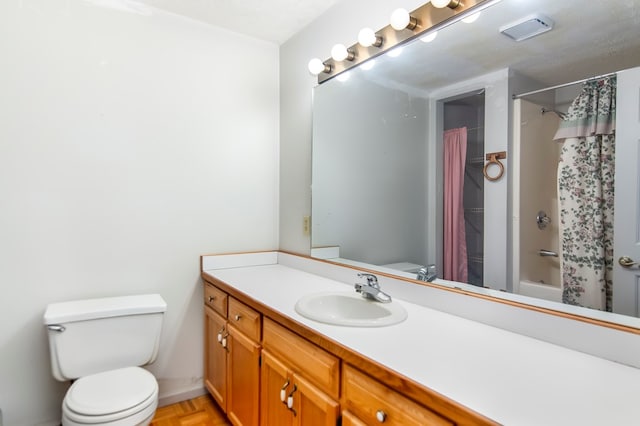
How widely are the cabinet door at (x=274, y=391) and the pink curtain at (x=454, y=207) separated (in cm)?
76

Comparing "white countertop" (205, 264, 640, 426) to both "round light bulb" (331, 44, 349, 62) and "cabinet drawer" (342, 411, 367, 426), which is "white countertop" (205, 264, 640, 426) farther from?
"round light bulb" (331, 44, 349, 62)

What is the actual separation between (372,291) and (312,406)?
50cm

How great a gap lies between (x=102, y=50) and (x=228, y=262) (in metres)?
1.38

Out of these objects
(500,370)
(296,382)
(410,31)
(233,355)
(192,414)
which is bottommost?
(192,414)

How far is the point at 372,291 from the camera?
148 cm

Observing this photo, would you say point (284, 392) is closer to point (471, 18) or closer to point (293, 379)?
point (293, 379)

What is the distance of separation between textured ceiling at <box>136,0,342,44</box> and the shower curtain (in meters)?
1.44

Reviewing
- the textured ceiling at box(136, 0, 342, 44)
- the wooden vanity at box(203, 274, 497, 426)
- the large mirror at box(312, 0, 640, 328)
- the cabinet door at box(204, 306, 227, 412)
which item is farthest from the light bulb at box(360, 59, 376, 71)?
the cabinet door at box(204, 306, 227, 412)

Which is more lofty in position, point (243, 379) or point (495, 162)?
point (495, 162)

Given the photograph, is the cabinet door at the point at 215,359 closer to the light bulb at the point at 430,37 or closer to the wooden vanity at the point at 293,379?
the wooden vanity at the point at 293,379

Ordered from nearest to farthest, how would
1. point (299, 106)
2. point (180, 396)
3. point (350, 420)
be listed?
point (350, 420), point (180, 396), point (299, 106)

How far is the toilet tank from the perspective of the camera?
1633 mm

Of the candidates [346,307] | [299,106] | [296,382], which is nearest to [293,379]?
[296,382]

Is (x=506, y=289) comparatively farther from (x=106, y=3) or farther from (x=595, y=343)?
(x=106, y=3)
